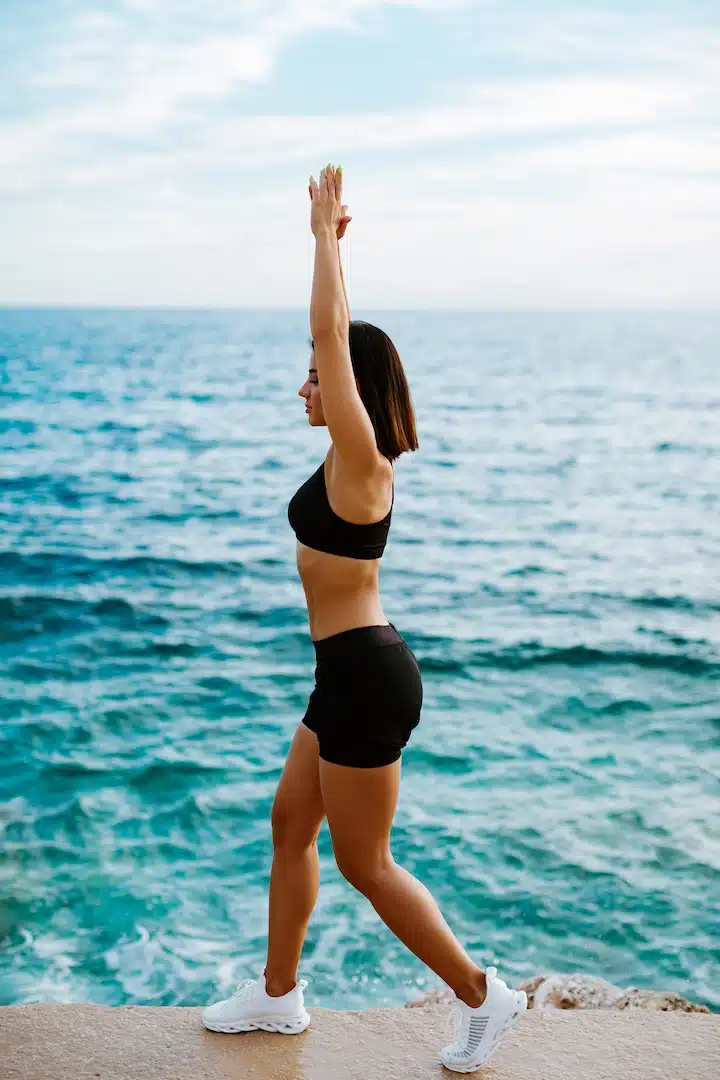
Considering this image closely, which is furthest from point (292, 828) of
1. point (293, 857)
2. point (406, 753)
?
point (406, 753)

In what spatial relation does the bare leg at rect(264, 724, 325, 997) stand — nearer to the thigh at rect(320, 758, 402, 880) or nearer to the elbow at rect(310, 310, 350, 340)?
the thigh at rect(320, 758, 402, 880)

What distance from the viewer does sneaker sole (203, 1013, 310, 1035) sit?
3.86m

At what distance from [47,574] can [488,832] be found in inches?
384

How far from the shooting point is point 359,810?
134 inches

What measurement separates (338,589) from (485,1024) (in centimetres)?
151

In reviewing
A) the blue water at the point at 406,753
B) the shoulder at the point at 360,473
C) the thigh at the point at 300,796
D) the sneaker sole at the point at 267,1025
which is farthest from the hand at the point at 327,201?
the blue water at the point at 406,753

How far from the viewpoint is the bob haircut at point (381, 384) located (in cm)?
328

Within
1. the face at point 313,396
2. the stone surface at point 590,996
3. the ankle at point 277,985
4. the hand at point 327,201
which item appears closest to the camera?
the hand at point 327,201

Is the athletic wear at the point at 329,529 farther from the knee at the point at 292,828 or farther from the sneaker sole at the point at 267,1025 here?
the sneaker sole at the point at 267,1025

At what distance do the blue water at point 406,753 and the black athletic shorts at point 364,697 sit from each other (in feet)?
11.9

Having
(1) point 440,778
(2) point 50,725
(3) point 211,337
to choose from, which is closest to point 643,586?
(1) point 440,778

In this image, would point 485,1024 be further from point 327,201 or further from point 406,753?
point 406,753

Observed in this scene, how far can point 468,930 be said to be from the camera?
734 cm

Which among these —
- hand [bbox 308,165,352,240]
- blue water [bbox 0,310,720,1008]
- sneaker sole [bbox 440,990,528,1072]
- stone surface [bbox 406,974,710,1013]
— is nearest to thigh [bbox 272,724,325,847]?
sneaker sole [bbox 440,990,528,1072]
